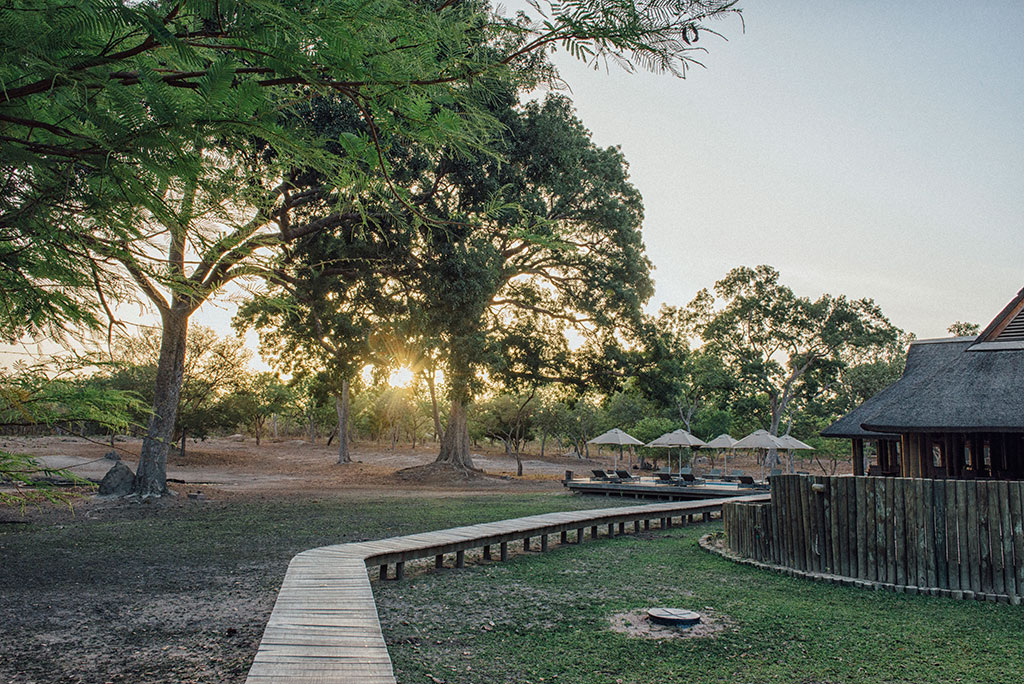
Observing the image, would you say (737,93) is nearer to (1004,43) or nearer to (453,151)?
(1004,43)

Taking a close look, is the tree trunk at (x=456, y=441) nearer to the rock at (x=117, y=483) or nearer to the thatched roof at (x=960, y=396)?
the rock at (x=117, y=483)

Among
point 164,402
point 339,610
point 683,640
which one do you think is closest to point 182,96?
point 339,610

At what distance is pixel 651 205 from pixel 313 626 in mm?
25978

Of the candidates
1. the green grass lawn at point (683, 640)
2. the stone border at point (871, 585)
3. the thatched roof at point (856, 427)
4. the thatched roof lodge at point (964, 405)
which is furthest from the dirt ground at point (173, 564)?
the thatched roof lodge at point (964, 405)

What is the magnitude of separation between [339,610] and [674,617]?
3.09 m

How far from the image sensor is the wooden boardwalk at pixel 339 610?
153 inches

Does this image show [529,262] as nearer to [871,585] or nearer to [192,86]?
→ [871,585]

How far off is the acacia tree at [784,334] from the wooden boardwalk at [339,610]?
34062mm

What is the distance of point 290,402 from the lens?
5075cm

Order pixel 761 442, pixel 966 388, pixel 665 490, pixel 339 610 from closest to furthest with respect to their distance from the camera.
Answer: pixel 339 610 < pixel 966 388 < pixel 665 490 < pixel 761 442

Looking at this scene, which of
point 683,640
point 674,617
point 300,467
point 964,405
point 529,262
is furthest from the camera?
point 300,467

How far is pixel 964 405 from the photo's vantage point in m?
13.7

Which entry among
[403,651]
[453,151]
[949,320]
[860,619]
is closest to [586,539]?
[860,619]

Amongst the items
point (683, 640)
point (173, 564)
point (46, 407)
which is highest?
point (46, 407)
